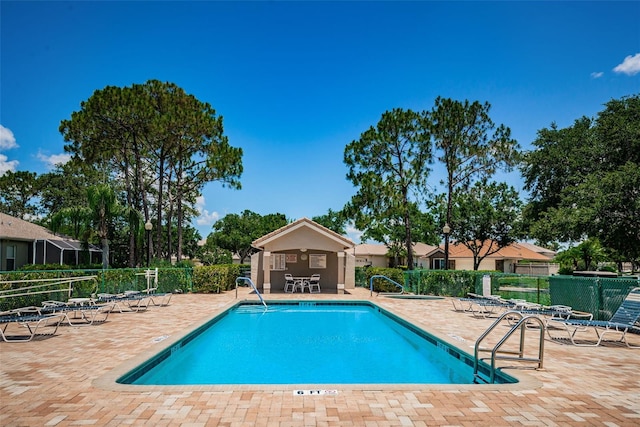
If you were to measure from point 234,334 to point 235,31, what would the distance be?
36.8ft

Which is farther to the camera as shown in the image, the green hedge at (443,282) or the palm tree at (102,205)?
the palm tree at (102,205)

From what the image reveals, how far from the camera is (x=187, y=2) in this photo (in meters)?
13.2

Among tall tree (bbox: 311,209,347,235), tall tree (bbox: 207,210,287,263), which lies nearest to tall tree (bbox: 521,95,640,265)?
tall tree (bbox: 207,210,287,263)

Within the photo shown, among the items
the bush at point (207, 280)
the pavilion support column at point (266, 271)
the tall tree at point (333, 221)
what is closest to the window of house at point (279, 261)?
the pavilion support column at point (266, 271)

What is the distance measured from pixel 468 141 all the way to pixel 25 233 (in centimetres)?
2781

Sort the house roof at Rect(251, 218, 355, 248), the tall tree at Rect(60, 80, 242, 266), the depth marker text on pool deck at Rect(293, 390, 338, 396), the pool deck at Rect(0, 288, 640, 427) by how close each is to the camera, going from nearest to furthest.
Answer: the pool deck at Rect(0, 288, 640, 427) → the depth marker text on pool deck at Rect(293, 390, 338, 396) → the house roof at Rect(251, 218, 355, 248) → the tall tree at Rect(60, 80, 242, 266)

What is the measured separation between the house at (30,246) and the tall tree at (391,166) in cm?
1950

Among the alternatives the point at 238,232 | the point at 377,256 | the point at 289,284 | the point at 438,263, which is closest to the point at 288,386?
the point at 289,284

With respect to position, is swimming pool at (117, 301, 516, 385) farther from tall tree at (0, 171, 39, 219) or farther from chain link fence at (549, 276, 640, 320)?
tall tree at (0, 171, 39, 219)

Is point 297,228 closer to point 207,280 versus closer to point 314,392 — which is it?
point 207,280

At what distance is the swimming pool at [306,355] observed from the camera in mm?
7344

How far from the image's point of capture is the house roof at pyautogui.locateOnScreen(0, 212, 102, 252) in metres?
25.1

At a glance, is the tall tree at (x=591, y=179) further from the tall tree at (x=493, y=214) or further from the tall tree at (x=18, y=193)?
the tall tree at (x=18, y=193)

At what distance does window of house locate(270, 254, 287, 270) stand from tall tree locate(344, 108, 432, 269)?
18.5 ft
